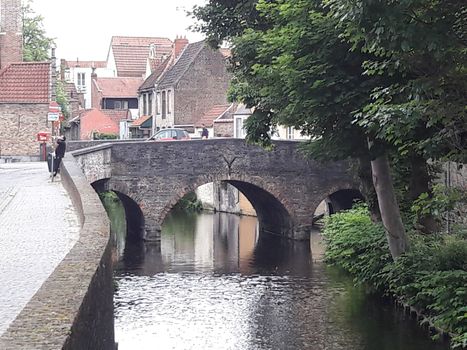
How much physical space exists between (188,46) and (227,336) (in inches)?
1589

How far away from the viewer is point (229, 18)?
22.4m

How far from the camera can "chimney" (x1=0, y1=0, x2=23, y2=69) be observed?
142 feet

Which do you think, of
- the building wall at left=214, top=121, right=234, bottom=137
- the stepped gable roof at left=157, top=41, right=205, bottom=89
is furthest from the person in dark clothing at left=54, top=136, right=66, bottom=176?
the stepped gable roof at left=157, top=41, right=205, bottom=89

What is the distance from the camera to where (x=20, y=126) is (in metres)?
38.2

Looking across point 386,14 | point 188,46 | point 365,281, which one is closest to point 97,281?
point 386,14

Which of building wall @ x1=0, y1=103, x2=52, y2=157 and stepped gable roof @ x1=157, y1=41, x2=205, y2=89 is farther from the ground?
stepped gable roof @ x1=157, y1=41, x2=205, y2=89

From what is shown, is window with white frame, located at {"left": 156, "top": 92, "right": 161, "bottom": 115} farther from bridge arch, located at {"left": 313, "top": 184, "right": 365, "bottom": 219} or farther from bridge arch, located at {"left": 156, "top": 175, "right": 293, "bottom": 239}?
bridge arch, located at {"left": 313, "top": 184, "right": 365, "bottom": 219}

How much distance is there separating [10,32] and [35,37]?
16570mm

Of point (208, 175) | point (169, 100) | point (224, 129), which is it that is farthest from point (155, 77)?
point (208, 175)

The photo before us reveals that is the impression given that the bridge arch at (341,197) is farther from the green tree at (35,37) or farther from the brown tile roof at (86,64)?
the brown tile roof at (86,64)

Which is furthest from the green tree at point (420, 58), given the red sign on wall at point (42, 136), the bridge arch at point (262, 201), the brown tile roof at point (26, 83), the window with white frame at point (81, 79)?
the window with white frame at point (81, 79)

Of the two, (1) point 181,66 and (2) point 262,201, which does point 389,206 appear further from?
(1) point 181,66

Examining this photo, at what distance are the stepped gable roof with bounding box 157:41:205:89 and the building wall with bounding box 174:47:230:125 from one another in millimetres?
326

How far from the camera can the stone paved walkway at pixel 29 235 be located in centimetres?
1054
